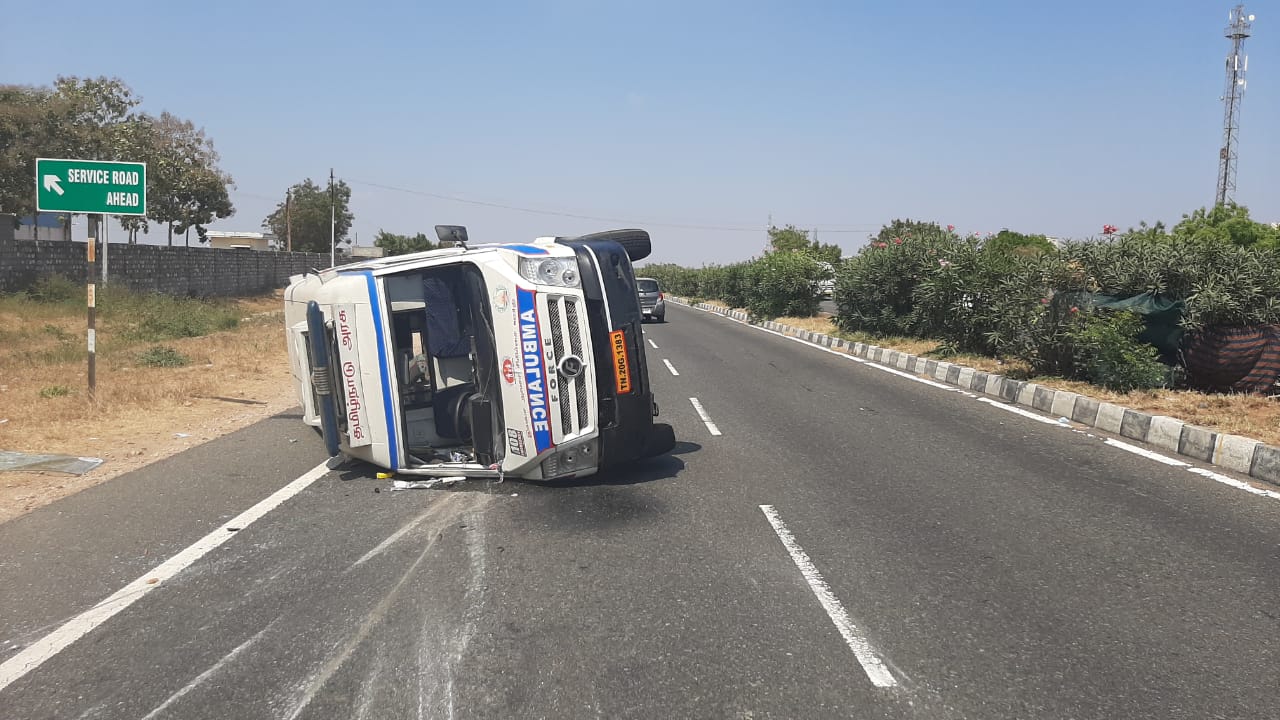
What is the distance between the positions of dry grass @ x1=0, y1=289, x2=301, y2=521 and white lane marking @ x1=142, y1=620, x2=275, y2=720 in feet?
11.4

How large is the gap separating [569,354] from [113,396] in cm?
839

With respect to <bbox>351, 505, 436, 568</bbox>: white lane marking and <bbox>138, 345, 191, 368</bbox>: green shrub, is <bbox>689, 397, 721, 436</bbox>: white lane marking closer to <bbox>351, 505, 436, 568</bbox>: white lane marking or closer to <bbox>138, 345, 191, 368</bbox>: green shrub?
<bbox>351, 505, 436, 568</bbox>: white lane marking

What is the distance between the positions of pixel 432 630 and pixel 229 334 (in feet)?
71.4

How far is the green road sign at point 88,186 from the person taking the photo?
416 inches

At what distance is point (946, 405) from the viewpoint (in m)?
11.4

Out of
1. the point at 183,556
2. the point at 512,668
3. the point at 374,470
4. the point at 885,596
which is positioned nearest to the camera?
the point at 512,668

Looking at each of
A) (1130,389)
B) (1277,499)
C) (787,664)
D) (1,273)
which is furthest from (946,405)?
(1,273)

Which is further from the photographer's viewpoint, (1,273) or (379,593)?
(1,273)

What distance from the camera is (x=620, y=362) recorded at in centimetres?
646

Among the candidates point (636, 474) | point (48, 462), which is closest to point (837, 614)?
point (636, 474)

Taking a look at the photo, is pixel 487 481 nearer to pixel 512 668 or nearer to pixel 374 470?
pixel 374 470

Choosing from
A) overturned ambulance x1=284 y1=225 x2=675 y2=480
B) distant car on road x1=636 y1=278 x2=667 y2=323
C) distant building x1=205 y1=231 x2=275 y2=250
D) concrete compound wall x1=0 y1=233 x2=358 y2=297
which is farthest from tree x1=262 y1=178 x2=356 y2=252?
overturned ambulance x1=284 y1=225 x2=675 y2=480

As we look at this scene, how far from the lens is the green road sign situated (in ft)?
34.7

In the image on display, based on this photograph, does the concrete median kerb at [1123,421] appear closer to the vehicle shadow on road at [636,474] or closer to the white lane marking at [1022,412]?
the white lane marking at [1022,412]
